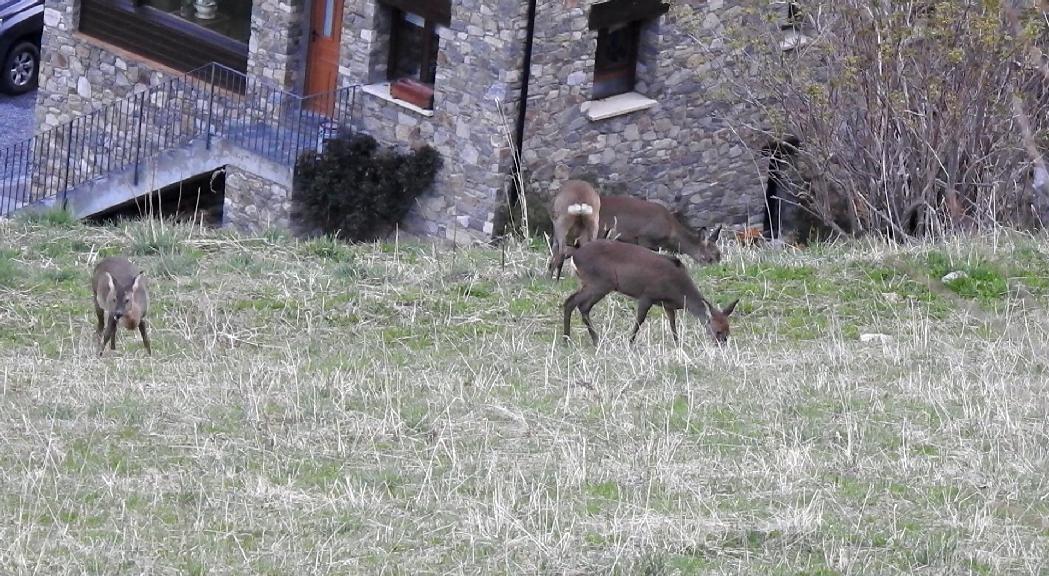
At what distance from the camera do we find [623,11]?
22547mm

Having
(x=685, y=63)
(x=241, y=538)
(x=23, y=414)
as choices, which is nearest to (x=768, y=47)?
(x=685, y=63)

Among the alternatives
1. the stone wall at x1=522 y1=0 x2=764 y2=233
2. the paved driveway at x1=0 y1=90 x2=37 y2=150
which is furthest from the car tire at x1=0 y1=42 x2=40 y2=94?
the stone wall at x1=522 y1=0 x2=764 y2=233

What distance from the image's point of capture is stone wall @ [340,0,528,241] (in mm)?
21547

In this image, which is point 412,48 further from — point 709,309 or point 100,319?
point 709,309

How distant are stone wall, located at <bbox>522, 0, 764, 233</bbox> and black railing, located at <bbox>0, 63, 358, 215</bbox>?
117 inches

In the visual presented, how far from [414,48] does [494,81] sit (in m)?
1.95

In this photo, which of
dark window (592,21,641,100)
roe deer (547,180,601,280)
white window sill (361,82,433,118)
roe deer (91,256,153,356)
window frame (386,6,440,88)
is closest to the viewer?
roe deer (91,256,153,356)

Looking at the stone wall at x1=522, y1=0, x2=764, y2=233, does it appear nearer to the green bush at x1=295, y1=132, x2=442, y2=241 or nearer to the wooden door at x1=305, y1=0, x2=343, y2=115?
the green bush at x1=295, y1=132, x2=442, y2=241

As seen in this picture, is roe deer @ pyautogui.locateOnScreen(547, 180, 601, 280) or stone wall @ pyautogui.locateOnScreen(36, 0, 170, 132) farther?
stone wall @ pyautogui.locateOnScreen(36, 0, 170, 132)

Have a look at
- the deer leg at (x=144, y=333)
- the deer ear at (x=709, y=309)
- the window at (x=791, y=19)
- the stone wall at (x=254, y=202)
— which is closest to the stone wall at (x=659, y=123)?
the window at (x=791, y=19)

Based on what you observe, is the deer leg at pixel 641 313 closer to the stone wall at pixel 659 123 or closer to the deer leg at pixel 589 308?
the deer leg at pixel 589 308

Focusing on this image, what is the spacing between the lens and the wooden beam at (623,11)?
22234mm

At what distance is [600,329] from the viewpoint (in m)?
12.7

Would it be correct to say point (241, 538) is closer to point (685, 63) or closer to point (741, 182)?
point (685, 63)
